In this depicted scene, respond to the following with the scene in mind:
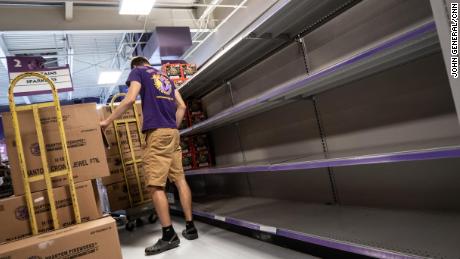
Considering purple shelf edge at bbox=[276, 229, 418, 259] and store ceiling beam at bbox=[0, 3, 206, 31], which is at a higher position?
store ceiling beam at bbox=[0, 3, 206, 31]

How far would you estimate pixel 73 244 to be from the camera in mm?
1944

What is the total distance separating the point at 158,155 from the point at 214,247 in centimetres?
89

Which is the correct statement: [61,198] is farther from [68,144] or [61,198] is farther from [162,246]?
[162,246]

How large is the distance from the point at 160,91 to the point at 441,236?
2.29 metres

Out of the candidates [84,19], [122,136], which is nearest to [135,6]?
[84,19]

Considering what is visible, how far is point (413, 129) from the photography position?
1.97 metres

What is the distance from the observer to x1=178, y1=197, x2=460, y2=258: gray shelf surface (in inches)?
54.5

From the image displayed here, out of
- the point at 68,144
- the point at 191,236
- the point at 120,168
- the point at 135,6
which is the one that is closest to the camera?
the point at 68,144

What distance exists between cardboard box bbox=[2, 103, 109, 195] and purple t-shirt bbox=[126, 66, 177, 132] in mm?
466

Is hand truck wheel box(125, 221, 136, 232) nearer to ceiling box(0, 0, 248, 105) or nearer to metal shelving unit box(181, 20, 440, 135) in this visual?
metal shelving unit box(181, 20, 440, 135)

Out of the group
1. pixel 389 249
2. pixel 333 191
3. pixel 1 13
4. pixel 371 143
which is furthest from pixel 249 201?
pixel 1 13

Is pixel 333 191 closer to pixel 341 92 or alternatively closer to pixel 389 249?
pixel 341 92

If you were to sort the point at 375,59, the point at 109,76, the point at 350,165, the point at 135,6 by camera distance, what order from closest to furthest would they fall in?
the point at 375,59 → the point at 350,165 → the point at 135,6 → the point at 109,76

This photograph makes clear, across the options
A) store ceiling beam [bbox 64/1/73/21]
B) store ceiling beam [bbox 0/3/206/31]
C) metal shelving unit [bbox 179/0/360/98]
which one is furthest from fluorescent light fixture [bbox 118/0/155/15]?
metal shelving unit [bbox 179/0/360/98]
